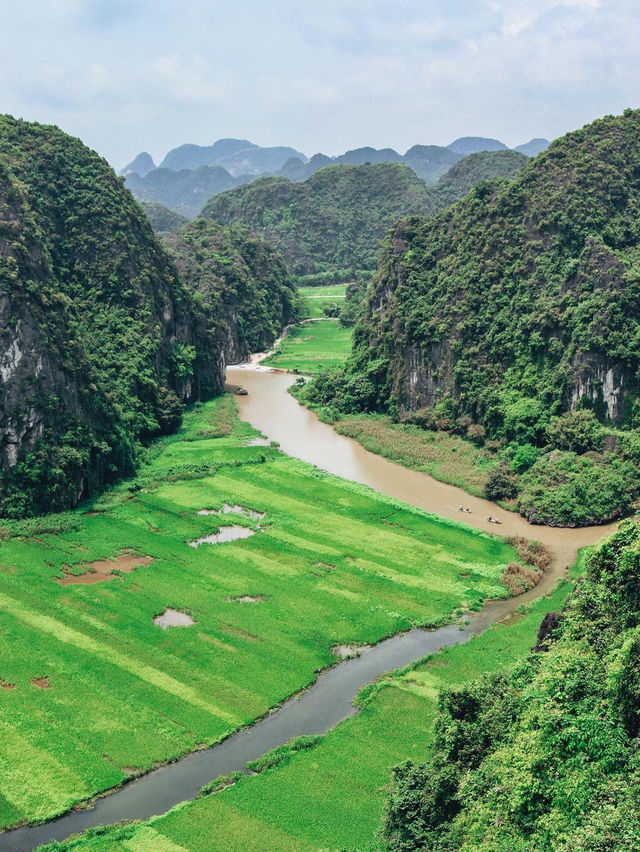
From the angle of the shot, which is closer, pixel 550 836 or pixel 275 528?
pixel 550 836

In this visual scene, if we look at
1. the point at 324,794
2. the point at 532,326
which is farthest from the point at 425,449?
the point at 324,794

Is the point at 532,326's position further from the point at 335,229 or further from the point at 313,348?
the point at 335,229

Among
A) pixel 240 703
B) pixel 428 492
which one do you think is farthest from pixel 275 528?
pixel 240 703

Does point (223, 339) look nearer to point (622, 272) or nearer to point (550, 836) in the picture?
point (622, 272)

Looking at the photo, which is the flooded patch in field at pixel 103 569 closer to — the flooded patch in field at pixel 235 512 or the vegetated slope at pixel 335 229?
the flooded patch in field at pixel 235 512

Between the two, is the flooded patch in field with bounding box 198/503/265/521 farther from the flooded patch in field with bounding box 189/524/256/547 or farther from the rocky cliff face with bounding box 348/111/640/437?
the rocky cliff face with bounding box 348/111/640/437

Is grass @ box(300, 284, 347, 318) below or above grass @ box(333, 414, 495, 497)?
above

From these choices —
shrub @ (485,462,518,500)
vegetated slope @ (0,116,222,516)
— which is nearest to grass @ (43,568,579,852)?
shrub @ (485,462,518,500)
